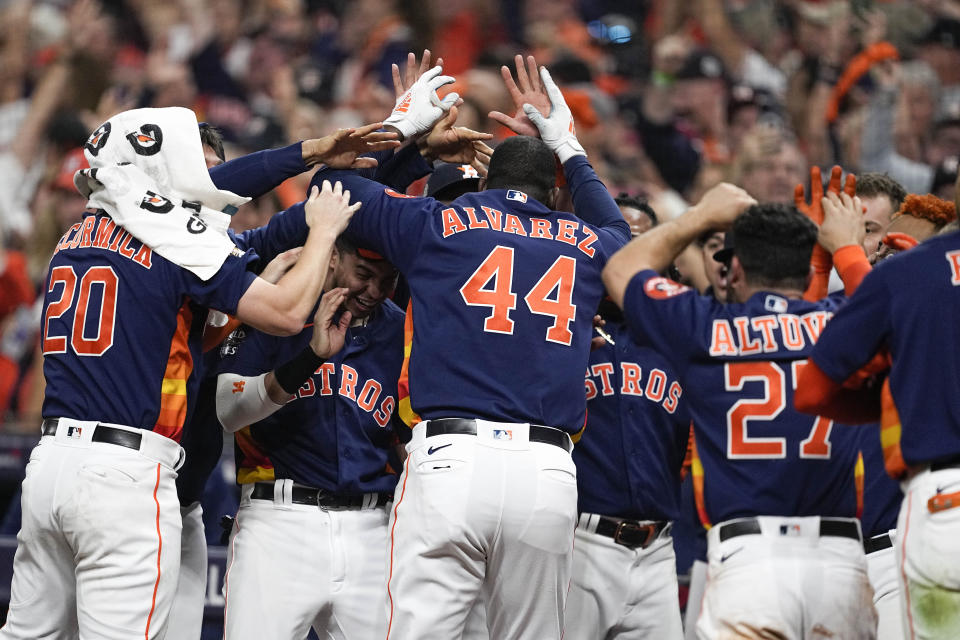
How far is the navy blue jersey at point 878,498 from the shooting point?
171 inches

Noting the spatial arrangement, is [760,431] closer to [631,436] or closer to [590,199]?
[631,436]

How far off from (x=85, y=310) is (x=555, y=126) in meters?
2.02

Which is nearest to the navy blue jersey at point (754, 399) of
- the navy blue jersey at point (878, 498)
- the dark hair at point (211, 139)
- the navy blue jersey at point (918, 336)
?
the navy blue jersey at point (918, 336)

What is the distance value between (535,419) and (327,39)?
8435 mm

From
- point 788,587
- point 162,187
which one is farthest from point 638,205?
point 788,587

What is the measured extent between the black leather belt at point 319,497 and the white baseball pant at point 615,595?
848mm

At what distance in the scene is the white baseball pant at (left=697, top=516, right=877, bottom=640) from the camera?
11.2ft

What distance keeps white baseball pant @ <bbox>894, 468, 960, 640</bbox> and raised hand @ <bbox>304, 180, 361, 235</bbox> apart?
2119 mm

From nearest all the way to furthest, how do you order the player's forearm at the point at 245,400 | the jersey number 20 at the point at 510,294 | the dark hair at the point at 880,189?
the jersey number 20 at the point at 510,294 → the player's forearm at the point at 245,400 → the dark hair at the point at 880,189

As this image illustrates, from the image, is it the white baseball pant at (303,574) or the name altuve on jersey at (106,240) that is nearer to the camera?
the name altuve on jersey at (106,240)

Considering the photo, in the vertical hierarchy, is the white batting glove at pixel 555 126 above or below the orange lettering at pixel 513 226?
above

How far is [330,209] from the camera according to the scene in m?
4.22

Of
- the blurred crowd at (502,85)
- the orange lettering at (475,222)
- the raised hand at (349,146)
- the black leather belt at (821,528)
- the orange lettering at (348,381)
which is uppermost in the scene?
the blurred crowd at (502,85)

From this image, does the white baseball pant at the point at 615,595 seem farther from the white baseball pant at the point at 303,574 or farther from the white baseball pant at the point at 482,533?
the white baseball pant at the point at 303,574
